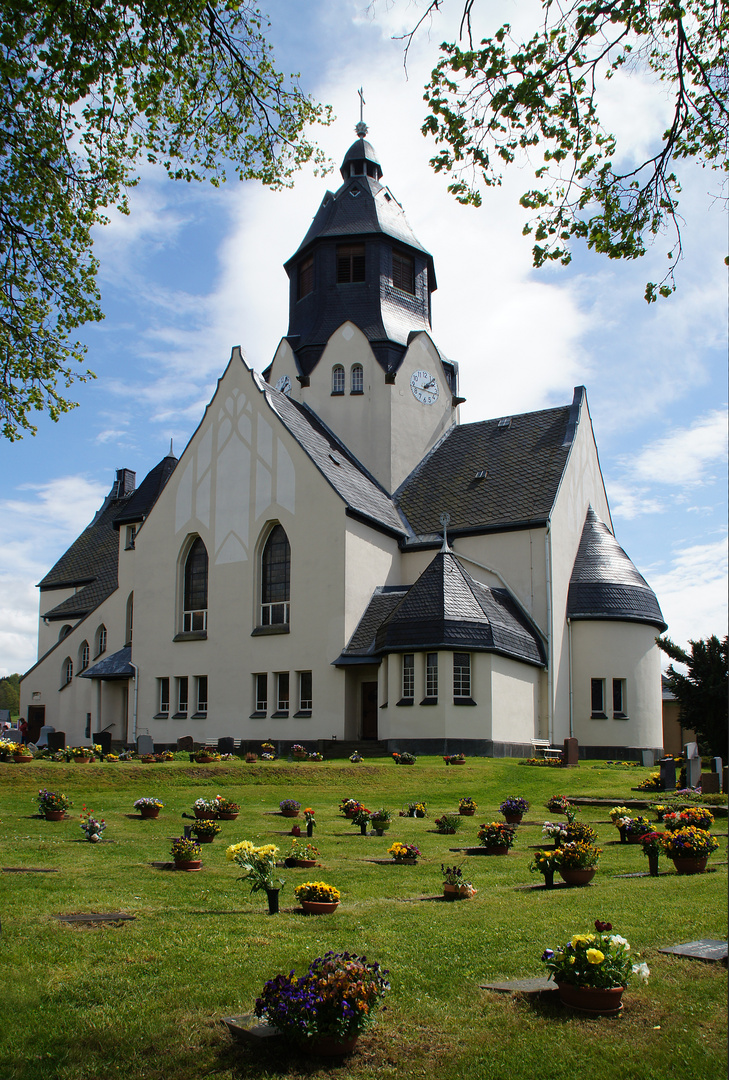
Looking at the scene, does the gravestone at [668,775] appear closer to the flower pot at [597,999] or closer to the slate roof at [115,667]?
the flower pot at [597,999]

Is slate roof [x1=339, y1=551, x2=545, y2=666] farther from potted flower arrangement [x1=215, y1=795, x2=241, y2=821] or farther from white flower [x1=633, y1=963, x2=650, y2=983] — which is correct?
white flower [x1=633, y1=963, x2=650, y2=983]

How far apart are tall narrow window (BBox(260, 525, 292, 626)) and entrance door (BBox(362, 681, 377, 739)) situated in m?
4.44

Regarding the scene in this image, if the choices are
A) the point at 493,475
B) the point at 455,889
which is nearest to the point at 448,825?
A: the point at 455,889

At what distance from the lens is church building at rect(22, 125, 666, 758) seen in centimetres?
3444

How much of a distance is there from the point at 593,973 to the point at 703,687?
27466 millimetres

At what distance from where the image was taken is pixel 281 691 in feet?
125

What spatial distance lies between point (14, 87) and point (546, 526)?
2929cm

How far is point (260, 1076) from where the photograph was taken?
6.12m

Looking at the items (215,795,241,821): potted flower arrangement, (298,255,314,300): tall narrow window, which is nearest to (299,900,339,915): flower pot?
(215,795,241,821): potted flower arrangement

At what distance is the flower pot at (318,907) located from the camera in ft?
33.0

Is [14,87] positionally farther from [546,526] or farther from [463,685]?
[546,526]

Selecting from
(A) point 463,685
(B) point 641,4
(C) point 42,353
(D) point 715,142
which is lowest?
(A) point 463,685

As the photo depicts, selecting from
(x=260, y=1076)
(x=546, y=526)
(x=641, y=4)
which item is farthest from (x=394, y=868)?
(x=546, y=526)

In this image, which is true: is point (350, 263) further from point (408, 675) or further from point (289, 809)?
point (289, 809)
